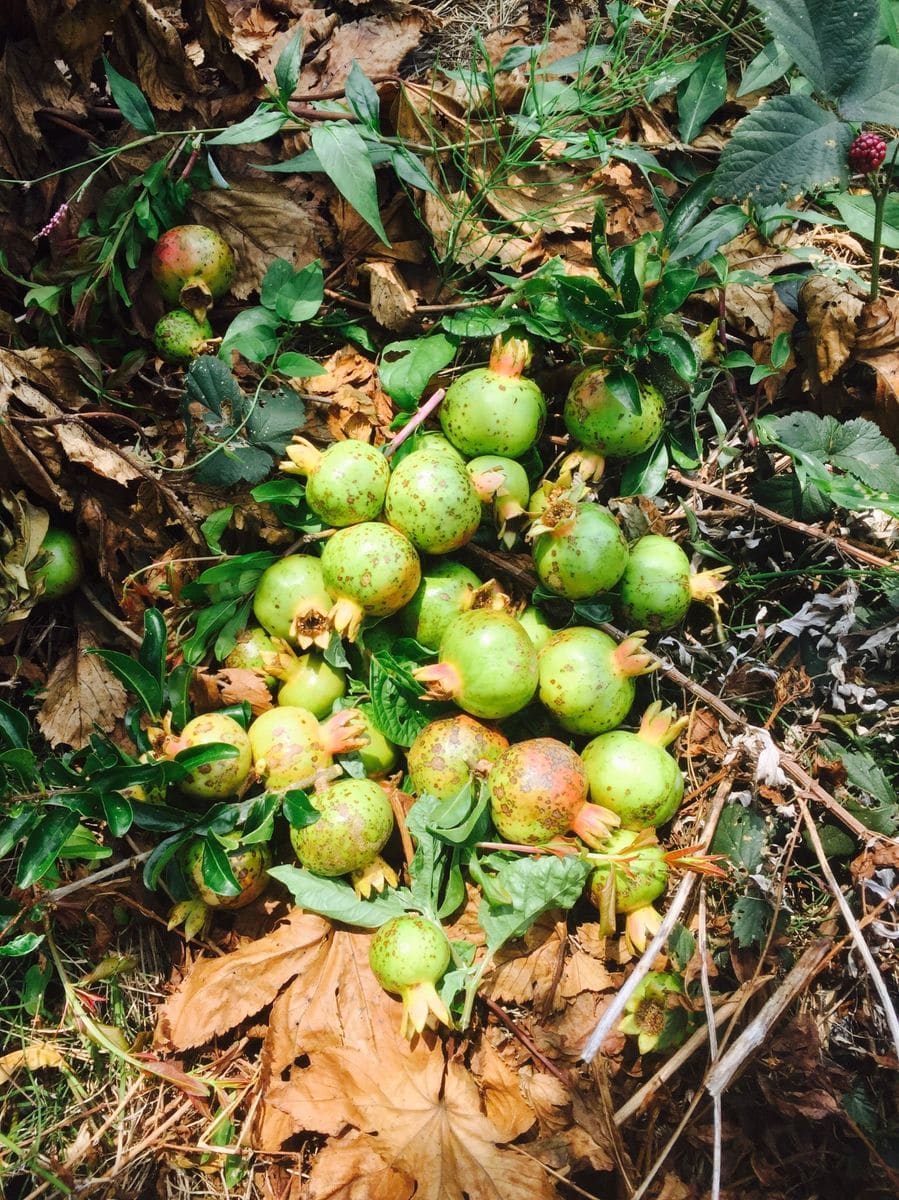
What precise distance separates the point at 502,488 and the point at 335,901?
4.69ft

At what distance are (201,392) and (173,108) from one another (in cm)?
108

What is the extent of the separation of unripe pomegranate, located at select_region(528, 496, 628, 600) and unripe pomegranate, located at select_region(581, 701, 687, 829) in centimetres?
46

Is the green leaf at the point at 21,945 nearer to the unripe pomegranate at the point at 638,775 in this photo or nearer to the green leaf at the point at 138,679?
the green leaf at the point at 138,679

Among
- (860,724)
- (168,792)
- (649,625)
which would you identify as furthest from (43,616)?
(860,724)

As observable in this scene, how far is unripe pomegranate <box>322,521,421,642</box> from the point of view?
251cm

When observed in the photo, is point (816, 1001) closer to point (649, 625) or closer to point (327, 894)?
point (649, 625)

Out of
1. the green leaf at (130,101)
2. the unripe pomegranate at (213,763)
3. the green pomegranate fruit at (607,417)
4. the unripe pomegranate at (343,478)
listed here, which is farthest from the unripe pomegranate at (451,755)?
the green leaf at (130,101)

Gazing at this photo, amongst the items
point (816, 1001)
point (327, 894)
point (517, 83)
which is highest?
point (517, 83)

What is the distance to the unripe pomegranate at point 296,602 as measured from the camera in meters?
2.66

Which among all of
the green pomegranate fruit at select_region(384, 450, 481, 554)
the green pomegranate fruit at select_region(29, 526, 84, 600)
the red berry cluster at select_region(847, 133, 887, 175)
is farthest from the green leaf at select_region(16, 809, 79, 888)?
the red berry cluster at select_region(847, 133, 887, 175)

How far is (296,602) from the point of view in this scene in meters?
2.71

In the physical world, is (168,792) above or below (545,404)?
below

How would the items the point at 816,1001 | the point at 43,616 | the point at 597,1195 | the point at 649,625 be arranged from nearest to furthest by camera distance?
1. the point at 597,1195
2. the point at 816,1001
3. the point at 649,625
4. the point at 43,616

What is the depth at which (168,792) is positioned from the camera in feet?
8.48
